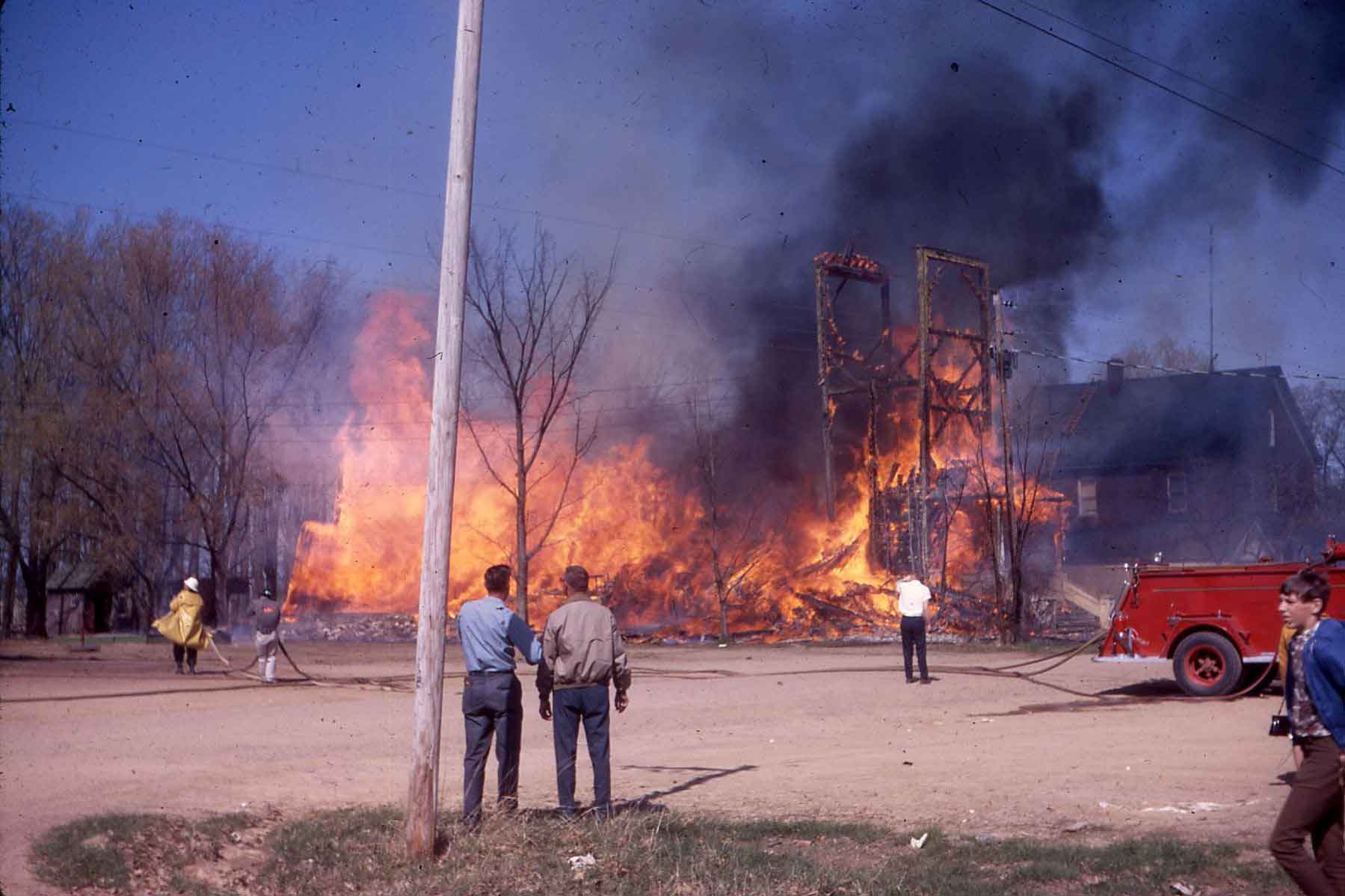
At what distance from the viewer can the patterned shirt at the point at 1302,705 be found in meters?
5.89

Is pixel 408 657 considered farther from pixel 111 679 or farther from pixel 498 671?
pixel 498 671

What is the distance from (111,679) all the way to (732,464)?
22.6 metres

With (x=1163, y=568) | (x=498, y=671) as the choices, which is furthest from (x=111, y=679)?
(x=1163, y=568)

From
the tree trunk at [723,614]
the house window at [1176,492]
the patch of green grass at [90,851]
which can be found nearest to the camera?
the patch of green grass at [90,851]

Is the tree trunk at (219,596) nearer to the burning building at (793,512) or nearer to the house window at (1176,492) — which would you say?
the burning building at (793,512)

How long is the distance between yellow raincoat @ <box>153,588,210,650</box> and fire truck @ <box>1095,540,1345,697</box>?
48.2ft

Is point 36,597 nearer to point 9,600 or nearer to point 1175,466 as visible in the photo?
point 9,600

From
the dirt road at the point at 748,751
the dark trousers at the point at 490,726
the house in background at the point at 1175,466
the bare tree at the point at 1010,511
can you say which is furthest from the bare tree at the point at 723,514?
the dark trousers at the point at 490,726

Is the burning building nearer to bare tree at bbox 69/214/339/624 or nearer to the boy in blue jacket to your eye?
bare tree at bbox 69/214/339/624

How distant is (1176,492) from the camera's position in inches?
1903

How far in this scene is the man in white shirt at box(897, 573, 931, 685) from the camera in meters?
19.7

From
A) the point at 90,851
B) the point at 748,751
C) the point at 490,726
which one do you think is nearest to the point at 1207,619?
the point at 748,751

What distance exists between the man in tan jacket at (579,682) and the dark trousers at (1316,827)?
4.15m

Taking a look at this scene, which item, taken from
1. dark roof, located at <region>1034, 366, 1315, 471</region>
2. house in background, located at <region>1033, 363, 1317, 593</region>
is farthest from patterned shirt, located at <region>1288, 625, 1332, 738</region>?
dark roof, located at <region>1034, 366, 1315, 471</region>
